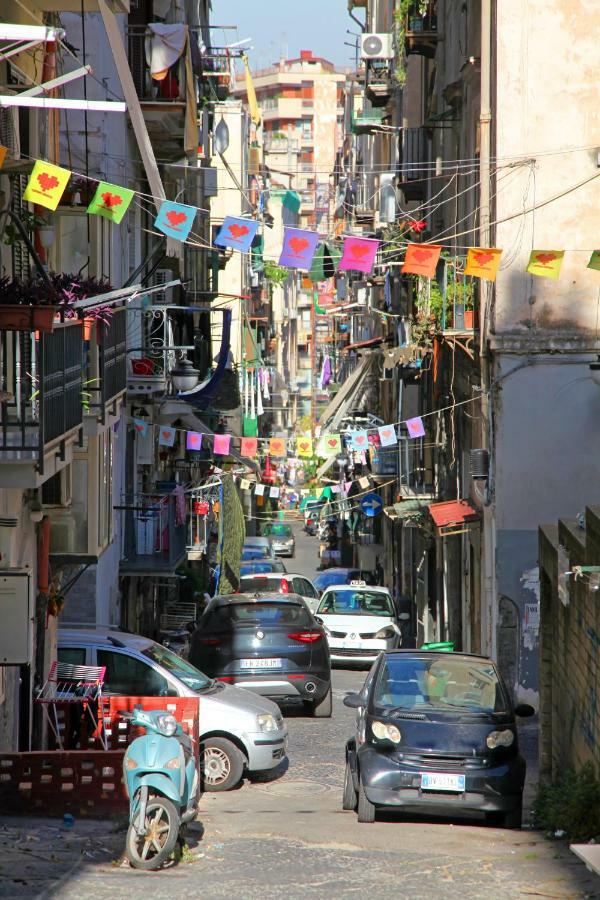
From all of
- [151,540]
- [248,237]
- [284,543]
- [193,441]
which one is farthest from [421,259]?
[284,543]

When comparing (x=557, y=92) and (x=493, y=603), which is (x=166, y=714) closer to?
(x=493, y=603)

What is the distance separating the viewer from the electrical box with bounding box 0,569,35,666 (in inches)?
484

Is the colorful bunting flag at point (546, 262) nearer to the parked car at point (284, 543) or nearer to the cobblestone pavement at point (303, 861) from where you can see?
the cobblestone pavement at point (303, 861)

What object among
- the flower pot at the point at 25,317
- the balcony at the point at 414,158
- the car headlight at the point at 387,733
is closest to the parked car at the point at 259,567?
the balcony at the point at 414,158

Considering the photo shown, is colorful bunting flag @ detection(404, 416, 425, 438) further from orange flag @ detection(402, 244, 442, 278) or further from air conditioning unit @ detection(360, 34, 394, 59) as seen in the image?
air conditioning unit @ detection(360, 34, 394, 59)

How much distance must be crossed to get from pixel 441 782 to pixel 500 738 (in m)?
0.72

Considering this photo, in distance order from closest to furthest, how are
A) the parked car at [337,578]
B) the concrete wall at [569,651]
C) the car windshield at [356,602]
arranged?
the concrete wall at [569,651] < the car windshield at [356,602] < the parked car at [337,578]

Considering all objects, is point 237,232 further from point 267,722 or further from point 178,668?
point 267,722

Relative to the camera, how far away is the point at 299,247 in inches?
609

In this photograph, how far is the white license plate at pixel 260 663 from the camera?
1820cm

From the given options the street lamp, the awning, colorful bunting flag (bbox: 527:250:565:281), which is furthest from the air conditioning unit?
colorful bunting flag (bbox: 527:250:565:281)

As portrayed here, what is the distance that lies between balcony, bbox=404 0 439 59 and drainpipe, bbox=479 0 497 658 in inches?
294

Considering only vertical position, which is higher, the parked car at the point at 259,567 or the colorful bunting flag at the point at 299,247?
the colorful bunting flag at the point at 299,247

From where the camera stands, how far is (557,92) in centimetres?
2177
